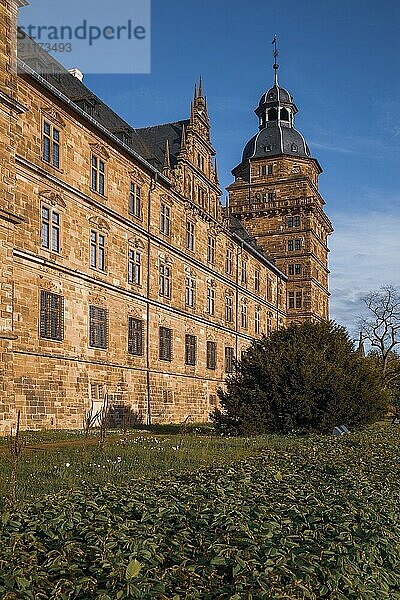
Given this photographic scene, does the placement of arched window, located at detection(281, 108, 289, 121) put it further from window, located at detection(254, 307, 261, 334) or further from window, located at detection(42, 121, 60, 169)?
window, located at detection(42, 121, 60, 169)

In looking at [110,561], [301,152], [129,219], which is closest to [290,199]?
[301,152]

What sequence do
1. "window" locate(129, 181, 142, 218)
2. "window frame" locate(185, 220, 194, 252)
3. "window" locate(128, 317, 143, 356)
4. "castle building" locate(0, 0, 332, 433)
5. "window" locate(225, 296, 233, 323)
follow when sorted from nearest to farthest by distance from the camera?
"castle building" locate(0, 0, 332, 433), "window" locate(128, 317, 143, 356), "window" locate(129, 181, 142, 218), "window frame" locate(185, 220, 194, 252), "window" locate(225, 296, 233, 323)

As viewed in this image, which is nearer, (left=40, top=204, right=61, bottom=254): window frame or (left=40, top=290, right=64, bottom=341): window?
(left=40, top=290, right=64, bottom=341): window

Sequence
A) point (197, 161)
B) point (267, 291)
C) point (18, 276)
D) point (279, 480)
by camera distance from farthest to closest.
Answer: point (267, 291)
point (197, 161)
point (18, 276)
point (279, 480)

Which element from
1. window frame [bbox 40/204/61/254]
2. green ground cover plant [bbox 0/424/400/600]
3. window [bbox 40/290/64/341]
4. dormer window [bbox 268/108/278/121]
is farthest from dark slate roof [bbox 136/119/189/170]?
green ground cover plant [bbox 0/424/400/600]

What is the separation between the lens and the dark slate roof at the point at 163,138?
43.5m

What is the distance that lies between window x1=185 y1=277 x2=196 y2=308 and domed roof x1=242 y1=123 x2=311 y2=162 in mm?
32469

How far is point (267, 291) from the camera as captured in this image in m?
62.3

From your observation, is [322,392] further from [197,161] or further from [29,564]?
[197,161]

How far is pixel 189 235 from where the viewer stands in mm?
43219

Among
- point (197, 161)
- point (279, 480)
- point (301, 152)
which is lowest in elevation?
point (279, 480)

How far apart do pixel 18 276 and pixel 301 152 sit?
52432 mm

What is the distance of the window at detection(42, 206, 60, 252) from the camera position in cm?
2783

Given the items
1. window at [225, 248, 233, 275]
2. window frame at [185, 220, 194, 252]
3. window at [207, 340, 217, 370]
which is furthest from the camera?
window at [225, 248, 233, 275]
